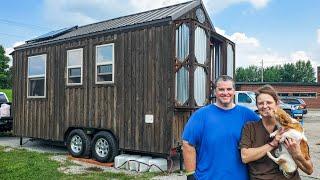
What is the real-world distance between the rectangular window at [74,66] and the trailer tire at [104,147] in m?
1.76

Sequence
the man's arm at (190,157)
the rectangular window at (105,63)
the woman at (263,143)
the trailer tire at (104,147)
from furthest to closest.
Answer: the rectangular window at (105,63) < the trailer tire at (104,147) < the man's arm at (190,157) < the woman at (263,143)

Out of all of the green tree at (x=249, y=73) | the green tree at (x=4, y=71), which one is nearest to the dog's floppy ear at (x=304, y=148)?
the green tree at (x=4, y=71)

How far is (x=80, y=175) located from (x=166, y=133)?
209 centimetres

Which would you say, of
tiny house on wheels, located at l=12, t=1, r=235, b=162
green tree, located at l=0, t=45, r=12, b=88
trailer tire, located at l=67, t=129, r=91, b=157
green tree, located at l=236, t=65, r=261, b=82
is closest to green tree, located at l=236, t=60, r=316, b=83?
green tree, located at l=236, t=65, r=261, b=82

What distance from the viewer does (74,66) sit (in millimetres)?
11531

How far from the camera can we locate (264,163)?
11.2ft

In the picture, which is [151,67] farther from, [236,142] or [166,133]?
[236,142]

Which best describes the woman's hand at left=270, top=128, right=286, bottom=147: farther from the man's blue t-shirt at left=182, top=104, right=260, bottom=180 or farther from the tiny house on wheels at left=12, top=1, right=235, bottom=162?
the tiny house on wheels at left=12, top=1, right=235, bottom=162

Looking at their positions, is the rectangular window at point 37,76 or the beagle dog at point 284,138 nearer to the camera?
the beagle dog at point 284,138

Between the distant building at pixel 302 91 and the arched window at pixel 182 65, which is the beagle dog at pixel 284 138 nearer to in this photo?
the arched window at pixel 182 65

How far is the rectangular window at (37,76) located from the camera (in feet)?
41.4

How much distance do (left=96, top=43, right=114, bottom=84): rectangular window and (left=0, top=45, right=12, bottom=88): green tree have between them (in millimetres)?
70279

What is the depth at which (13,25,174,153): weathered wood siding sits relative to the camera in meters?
9.25

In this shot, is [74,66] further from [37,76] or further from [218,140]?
[218,140]
